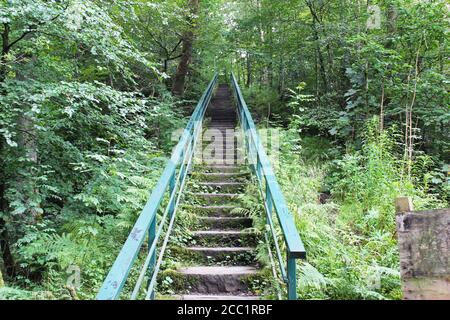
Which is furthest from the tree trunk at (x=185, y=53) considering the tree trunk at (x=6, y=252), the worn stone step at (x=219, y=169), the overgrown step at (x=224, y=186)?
the tree trunk at (x=6, y=252)

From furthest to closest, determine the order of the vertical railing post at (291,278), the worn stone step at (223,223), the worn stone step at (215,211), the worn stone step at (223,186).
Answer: the worn stone step at (223,186) < the worn stone step at (215,211) < the worn stone step at (223,223) < the vertical railing post at (291,278)

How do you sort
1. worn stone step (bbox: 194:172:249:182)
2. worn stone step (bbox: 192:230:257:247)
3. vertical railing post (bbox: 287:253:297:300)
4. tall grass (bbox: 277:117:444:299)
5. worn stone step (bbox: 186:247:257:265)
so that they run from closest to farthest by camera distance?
vertical railing post (bbox: 287:253:297:300) → tall grass (bbox: 277:117:444:299) → worn stone step (bbox: 186:247:257:265) → worn stone step (bbox: 192:230:257:247) → worn stone step (bbox: 194:172:249:182)

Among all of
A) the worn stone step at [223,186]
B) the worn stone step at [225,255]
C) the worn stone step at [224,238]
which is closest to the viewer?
the worn stone step at [225,255]

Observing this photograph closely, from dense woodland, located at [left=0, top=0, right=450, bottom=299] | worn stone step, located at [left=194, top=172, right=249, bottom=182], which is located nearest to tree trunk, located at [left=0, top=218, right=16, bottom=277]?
dense woodland, located at [left=0, top=0, right=450, bottom=299]

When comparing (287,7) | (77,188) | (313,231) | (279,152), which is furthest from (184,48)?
(313,231)

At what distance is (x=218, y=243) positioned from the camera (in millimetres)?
4445

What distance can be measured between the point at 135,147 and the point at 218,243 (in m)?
2.57

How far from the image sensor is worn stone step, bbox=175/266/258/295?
3549 mm

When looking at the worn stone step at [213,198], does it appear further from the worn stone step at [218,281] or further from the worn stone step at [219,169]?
the worn stone step at [218,281]

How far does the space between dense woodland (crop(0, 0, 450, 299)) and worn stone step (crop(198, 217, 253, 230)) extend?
74 cm

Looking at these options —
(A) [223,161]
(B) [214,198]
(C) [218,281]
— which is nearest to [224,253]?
(C) [218,281]

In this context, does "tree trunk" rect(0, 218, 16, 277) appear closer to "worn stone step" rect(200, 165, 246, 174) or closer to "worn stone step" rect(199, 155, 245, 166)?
"worn stone step" rect(200, 165, 246, 174)

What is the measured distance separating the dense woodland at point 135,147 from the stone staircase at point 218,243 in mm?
688

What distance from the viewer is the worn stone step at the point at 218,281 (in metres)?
3.55
